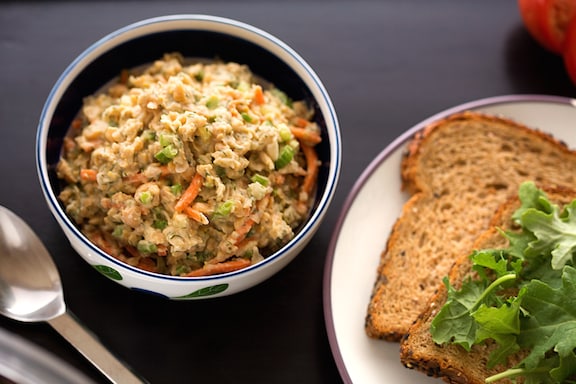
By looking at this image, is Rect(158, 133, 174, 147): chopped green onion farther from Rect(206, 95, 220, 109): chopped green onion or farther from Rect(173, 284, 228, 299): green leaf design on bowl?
Rect(173, 284, 228, 299): green leaf design on bowl

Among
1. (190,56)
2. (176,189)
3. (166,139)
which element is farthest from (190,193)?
(190,56)

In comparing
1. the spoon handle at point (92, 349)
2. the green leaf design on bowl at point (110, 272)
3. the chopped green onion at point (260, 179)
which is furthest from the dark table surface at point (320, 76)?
the chopped green onion at point (260, 179)

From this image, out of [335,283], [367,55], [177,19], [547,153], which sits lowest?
[335,283]

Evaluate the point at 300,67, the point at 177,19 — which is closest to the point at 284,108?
the point at 300,67

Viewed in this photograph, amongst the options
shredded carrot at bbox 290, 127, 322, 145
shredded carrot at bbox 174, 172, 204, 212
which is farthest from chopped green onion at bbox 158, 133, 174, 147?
shredded carrot at bbox 290, 127, 322, 145

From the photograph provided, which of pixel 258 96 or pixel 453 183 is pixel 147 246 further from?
pixel 453 183

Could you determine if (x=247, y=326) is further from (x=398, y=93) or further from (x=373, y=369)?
(x=398, y=93)
